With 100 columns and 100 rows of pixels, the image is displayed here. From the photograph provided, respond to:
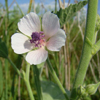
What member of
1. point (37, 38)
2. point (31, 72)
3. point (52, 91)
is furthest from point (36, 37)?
point (31, 72)

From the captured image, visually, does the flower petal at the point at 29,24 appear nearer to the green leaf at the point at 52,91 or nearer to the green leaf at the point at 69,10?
the green leaf at the point at 69,10

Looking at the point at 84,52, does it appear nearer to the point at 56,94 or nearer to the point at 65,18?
the point at 65,18

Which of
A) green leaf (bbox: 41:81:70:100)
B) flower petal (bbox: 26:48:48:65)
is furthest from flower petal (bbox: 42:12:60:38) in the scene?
green leaf (bbox: 41:81:70:100)

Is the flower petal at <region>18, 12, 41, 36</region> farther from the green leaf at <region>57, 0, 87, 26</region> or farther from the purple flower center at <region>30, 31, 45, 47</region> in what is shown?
the green leaf at <region>57, 0, 87, 26</region>

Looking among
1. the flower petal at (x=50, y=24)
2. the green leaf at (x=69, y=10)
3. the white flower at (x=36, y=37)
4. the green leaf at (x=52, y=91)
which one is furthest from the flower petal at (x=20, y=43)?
the green leaf at (x=52, y=91)

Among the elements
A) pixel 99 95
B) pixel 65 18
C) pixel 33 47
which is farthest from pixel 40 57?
pixel 99 95

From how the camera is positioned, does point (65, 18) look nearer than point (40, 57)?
No

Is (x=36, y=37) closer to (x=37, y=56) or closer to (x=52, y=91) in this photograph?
(x=37, y=56)
